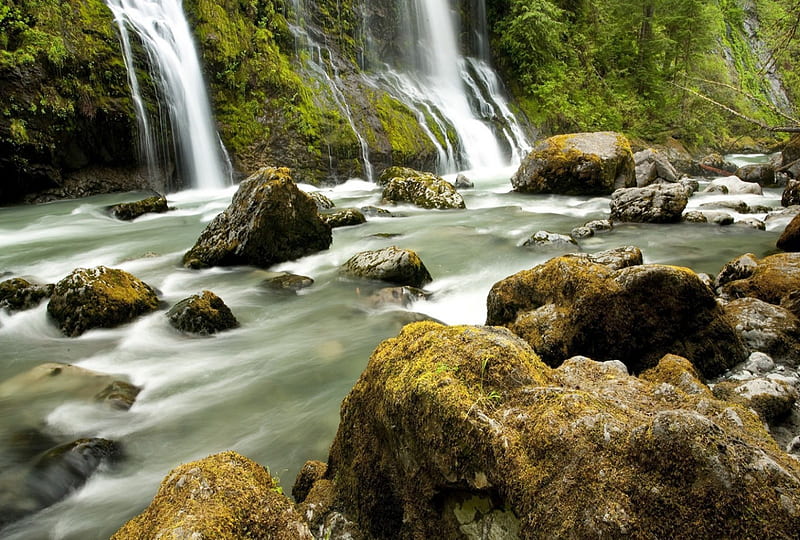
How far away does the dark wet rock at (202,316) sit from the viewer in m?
5.79

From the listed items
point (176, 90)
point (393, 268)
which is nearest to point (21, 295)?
point (393, 268)

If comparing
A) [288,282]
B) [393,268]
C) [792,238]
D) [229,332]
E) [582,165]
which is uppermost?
[582,165]

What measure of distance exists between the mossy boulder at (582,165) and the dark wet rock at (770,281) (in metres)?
8.30

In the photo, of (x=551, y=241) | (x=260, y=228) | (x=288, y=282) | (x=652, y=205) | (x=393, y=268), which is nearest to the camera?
(x=393, y=268)

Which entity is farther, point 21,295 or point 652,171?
point 652,171

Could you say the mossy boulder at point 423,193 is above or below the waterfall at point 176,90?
below

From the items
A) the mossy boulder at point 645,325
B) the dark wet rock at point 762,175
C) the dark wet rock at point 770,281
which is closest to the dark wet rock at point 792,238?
the dark wet rock at point 770,281

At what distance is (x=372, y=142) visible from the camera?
16.8m

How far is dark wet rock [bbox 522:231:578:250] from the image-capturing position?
28.8 feet

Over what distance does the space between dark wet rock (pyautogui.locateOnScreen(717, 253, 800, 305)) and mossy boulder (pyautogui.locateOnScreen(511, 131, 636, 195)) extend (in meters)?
8.30

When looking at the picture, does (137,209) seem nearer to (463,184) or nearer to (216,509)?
(463,184)

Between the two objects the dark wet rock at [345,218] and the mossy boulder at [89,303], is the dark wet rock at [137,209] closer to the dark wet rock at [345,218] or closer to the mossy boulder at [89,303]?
the dark wet rock at [345,218]

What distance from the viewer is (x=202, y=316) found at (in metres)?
5.88

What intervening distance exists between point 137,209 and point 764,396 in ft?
40.0
